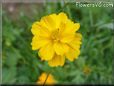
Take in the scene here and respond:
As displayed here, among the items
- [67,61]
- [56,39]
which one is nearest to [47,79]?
[67,61]

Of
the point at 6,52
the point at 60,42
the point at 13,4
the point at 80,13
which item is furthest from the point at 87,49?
the point at 60,42

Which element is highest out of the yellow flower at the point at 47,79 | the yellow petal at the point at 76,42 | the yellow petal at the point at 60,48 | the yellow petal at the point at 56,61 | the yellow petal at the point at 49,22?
the yellow petal at the point at 49,22

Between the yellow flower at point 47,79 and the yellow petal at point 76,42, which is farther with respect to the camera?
the yellow flower at point 47,79

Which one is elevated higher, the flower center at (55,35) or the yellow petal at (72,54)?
the flower center at (55,35)

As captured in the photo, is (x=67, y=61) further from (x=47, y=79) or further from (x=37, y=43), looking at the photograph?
(x=37, y=43)

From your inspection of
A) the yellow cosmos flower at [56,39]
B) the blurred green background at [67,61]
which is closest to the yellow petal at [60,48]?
the yellow cosmos flower at [56,39]

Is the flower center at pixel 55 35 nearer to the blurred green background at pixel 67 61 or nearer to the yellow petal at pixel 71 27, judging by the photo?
the yellow petal at pixel 71 27
